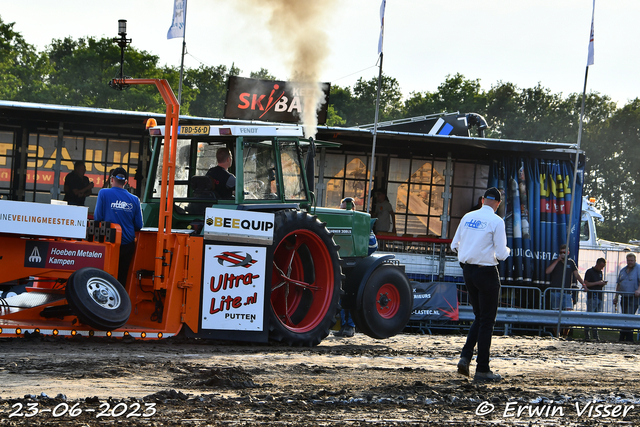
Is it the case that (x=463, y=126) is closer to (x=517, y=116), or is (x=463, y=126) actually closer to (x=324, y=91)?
(x=324, y=91)

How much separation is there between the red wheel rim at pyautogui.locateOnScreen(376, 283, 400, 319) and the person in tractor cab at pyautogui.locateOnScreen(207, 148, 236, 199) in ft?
8.20

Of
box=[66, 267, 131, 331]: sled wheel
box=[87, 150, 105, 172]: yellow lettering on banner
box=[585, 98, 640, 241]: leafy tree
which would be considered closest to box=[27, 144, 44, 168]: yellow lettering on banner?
box=[87, 150, 105, 172]: yellow lettering on banner

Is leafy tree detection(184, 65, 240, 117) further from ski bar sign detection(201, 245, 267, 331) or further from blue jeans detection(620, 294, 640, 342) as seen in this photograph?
ski bar sign detection(201, 245, 267, 331)

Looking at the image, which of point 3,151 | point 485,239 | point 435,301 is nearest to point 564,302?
point 435,301

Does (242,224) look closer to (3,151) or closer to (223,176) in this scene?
(223,176)

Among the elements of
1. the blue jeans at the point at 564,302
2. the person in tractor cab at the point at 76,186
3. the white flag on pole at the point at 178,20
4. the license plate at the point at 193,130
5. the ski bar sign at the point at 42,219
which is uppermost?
the white flag on pole at the point at 178,20

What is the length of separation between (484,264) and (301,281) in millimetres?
2596

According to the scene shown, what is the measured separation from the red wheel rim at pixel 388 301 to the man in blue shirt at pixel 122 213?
3.30 m

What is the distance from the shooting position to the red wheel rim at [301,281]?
8.59 metres

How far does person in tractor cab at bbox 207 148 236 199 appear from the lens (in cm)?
833

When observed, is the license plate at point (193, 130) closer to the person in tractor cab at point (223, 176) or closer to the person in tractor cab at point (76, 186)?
the person in tractor cab at point (223, 176)

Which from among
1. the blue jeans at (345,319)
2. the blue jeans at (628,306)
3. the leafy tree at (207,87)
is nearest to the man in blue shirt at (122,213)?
the blue jeans at (345,319)

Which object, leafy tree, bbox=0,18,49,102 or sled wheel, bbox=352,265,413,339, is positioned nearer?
sled wheel, bbox=352,265,413,339

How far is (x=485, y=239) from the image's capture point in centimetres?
689
